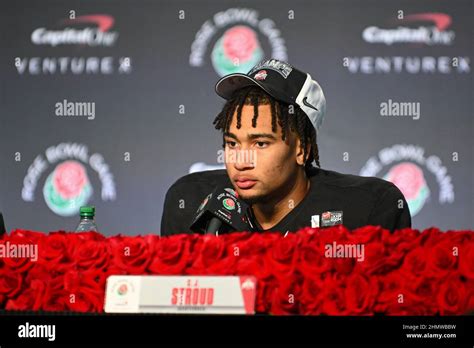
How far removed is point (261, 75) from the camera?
1.94 metres

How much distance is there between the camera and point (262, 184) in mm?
1934

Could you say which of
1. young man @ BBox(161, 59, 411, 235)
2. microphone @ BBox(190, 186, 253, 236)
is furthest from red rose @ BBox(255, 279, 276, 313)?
young man @ BBox(161, 59, 411, 235)

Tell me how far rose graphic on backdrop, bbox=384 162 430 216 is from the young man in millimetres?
1491

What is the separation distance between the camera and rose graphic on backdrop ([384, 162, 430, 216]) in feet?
11.6

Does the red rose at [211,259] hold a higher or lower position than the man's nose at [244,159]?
lower

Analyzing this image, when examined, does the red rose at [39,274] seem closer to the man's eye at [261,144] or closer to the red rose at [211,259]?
the red rose at [211,259]

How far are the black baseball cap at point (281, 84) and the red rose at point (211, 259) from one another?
2.38 ft

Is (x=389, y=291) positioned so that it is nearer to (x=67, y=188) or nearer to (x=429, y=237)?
(x=429, y=237)

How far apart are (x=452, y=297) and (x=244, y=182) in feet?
2.58

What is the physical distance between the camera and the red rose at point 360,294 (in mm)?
1180

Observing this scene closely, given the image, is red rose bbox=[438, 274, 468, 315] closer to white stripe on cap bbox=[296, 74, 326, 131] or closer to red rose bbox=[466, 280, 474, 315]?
red rose bbox=[466, 280, 474, 315]

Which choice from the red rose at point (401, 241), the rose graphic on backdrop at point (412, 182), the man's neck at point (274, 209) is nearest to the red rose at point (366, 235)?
the red rose at point (401, 241)

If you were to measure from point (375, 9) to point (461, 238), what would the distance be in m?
2.62

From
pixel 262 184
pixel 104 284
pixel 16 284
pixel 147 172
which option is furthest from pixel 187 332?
pixel 147 172
